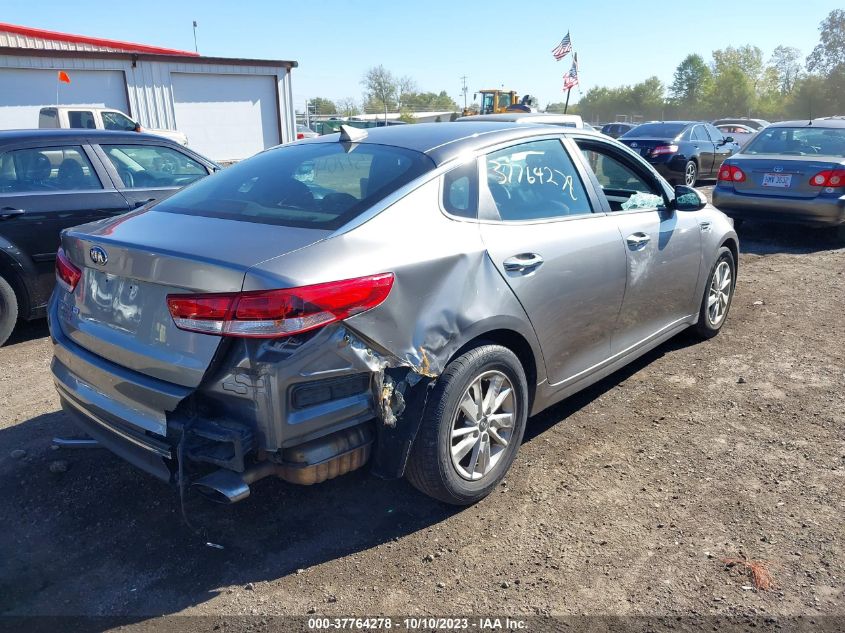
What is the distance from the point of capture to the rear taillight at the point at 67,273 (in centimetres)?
302

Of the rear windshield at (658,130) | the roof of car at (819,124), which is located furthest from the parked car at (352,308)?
the rear windshield at (658,130)

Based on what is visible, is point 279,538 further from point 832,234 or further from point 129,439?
point 832,234

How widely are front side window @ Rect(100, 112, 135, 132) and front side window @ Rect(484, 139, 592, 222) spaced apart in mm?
16356

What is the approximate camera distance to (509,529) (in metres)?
3.01

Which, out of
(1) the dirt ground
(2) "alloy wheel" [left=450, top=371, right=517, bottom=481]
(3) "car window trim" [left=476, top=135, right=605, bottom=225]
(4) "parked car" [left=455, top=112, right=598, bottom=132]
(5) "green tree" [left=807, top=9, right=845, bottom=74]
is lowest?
(1) the dirt ground

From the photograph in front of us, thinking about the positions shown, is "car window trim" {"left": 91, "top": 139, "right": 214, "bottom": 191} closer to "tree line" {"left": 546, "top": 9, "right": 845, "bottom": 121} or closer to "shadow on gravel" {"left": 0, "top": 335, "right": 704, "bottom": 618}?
"shadow on gravel" {"left": 0, "top": 335, "right": 704, "bottom": 618}

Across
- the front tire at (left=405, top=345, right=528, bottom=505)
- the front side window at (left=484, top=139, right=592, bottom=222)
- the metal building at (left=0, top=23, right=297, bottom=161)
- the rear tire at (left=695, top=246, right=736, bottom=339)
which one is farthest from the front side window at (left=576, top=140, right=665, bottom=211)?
the metal building at (left=0, top=23, right=297, bottom=161)

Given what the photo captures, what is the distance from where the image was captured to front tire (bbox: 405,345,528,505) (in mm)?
2803

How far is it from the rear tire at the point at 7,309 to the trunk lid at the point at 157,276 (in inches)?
104

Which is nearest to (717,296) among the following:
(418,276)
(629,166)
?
(629,166)

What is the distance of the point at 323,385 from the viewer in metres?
2.46

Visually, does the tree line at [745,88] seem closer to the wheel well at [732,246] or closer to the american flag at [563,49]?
the american flag at [563,49]

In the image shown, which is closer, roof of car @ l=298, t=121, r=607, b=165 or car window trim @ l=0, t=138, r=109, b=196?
roof of car @ l=298, t=121, r=607, b=165

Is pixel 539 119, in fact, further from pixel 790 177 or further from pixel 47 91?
pixel 47 91
